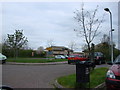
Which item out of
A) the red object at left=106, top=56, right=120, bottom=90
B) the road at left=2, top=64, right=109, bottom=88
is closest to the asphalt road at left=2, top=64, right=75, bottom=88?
the road at left=2, top=64, right=109, bottom=88

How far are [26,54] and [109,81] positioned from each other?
46289 millimetres

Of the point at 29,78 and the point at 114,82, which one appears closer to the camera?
the point at 114,82

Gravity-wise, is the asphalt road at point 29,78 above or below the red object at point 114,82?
below

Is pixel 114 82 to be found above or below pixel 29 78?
above

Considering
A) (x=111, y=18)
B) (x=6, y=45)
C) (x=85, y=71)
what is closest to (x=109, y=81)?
(x=85, y=71)

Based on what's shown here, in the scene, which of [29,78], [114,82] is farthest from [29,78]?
[114,82]

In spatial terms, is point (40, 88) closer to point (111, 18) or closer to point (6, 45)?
point (111, 18)

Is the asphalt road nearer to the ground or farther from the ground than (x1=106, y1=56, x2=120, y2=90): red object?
nearer to the ground

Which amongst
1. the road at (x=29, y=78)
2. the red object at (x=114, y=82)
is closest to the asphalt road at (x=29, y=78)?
the road at (x=29, y=78)

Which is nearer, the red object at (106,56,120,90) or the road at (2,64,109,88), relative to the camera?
the red object at (106,56,120,90)

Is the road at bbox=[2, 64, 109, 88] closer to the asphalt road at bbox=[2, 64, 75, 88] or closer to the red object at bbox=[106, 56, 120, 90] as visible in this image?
the asphalt road at bbox=[2, 64, 75, 88]

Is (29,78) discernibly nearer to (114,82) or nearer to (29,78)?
(29,78)

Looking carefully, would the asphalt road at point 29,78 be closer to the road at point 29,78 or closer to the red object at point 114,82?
the road at point 29,78

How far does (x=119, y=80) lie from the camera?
525 centimetres
